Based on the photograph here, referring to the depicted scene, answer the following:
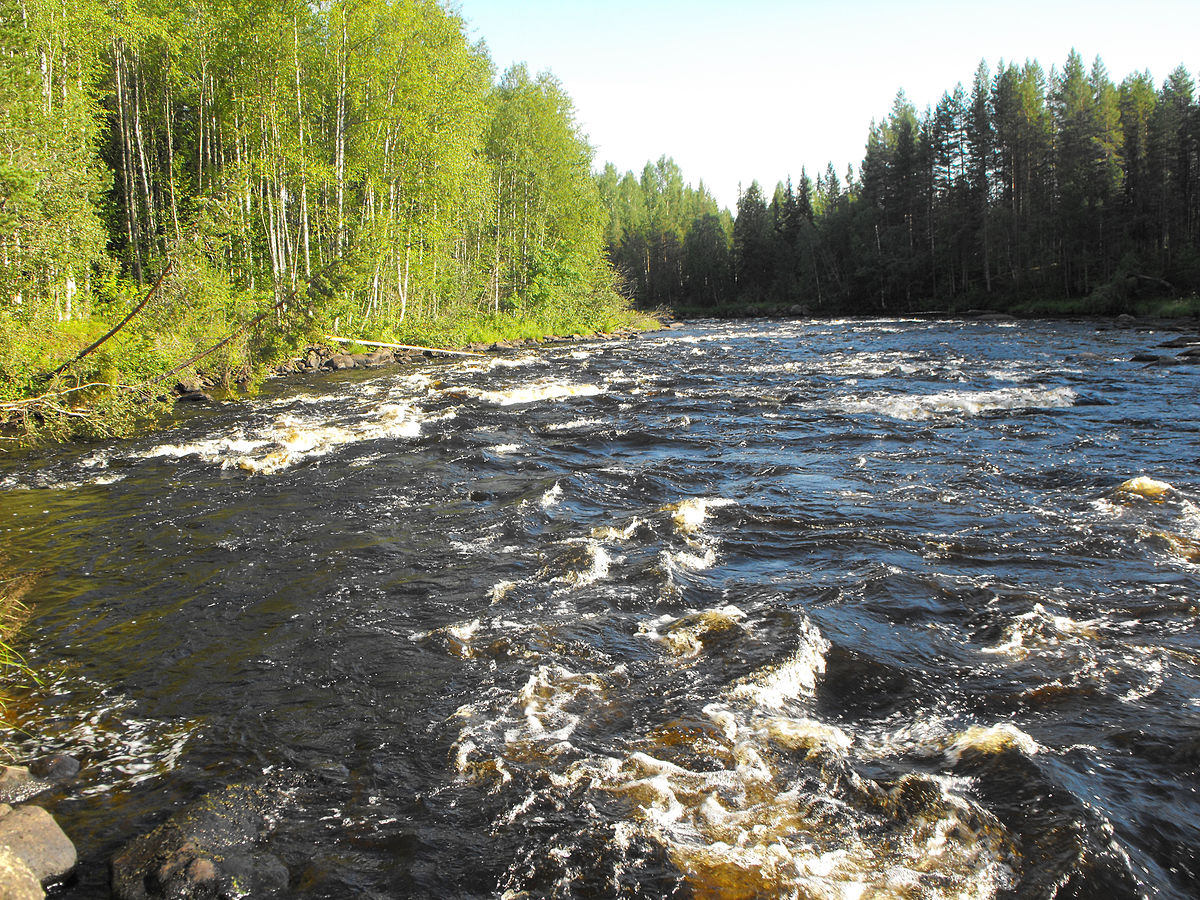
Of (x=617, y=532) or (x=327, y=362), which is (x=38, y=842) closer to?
(x=617, y=532)

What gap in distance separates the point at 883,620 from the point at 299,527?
24.1ft

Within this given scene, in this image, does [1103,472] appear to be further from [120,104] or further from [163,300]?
[120,104]

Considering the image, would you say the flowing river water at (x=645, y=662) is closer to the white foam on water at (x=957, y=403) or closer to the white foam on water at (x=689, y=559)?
the white foam on water at (x=689, y=559)

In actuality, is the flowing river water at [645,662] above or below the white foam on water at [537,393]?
below

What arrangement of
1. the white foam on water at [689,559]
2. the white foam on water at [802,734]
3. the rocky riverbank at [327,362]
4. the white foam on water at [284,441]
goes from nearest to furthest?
1. the white foam on water at [802,734]
2. the white foam on water at [689,559]
3. the white foam on water at [284,441]
4. the rocky riverbank at [327,362]

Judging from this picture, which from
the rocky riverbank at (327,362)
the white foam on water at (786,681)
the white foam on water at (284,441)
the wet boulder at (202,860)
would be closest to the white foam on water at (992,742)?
the white foam on water at (786,681)

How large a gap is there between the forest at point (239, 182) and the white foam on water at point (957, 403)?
12.8 m

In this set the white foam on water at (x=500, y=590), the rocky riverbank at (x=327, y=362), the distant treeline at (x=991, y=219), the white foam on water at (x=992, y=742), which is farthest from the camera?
the distant treeline at (x=991, y=219)

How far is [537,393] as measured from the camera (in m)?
21.2

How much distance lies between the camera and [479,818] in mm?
4309

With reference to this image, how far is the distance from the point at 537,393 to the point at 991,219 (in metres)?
55.2

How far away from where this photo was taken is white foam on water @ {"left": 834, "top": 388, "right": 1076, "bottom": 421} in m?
→ 16.3

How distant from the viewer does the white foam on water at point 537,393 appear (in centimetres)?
2030

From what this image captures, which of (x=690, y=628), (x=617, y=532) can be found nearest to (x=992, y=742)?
(x=690, y=628)
